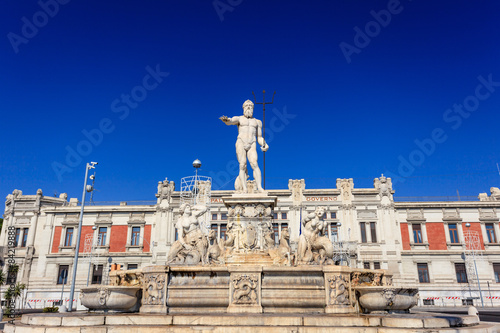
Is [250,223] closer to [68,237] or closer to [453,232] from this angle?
[453,232]

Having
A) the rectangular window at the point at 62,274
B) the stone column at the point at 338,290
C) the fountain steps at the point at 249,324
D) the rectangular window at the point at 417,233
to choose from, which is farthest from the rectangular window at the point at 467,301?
the rectangular window at the point at 62,274

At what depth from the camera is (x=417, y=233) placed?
123ft

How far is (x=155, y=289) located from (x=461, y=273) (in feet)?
118

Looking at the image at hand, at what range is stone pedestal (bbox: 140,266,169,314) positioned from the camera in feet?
28.8

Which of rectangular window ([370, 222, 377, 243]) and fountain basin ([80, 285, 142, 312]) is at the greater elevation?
rectangular window ([370, 222, 377, 243])

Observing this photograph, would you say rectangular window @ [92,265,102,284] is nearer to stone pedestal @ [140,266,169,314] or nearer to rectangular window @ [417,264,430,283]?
rectangular window @ [417,264,430,283]

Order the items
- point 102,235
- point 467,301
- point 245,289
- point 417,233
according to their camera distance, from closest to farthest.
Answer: point 245,289 < point 467,301 < point 417,233 < point 102,235

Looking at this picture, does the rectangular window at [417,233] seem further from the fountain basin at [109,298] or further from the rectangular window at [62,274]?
the rectangular window at [62,274]

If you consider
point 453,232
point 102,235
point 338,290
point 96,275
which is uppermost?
point 102,235

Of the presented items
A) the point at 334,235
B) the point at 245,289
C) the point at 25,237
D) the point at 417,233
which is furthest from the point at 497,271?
the point at 25,237

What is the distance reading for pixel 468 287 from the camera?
3472 cm

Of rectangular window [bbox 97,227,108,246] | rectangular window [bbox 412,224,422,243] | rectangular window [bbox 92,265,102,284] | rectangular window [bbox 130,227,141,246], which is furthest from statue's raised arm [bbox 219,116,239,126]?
rectangular window [bbox 92,265,102,284]

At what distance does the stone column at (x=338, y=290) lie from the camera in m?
8.68

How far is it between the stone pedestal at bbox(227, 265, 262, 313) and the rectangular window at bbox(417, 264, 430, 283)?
107ft
